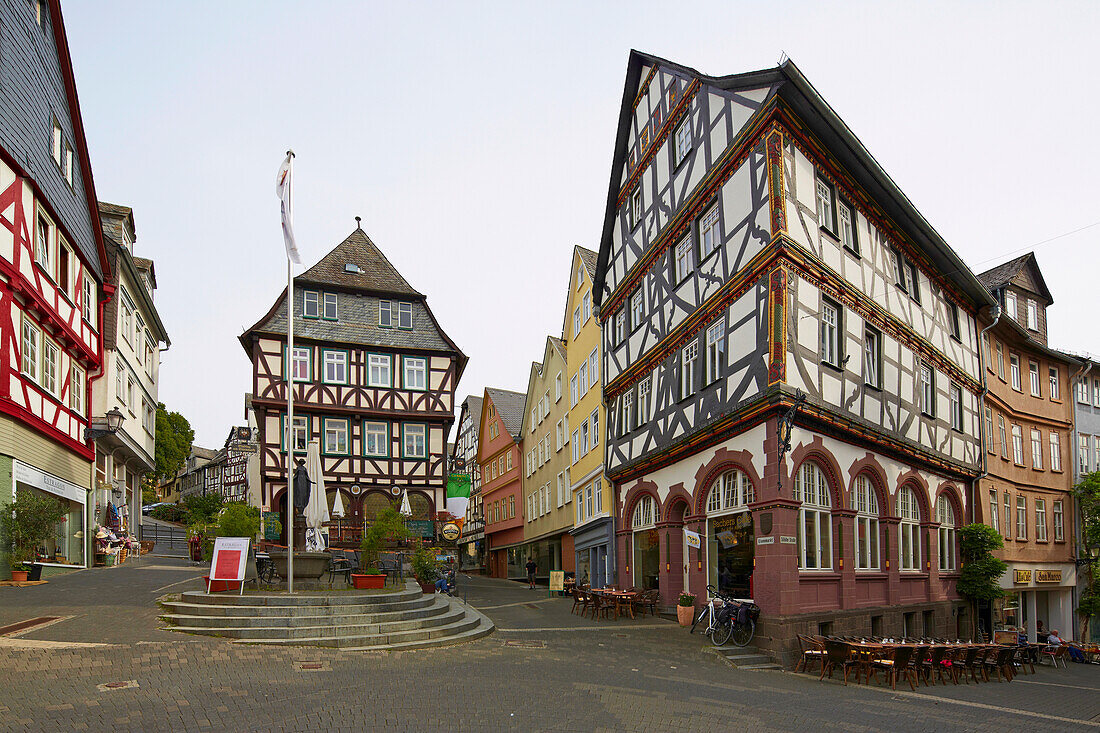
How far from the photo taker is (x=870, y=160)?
18.9 meters

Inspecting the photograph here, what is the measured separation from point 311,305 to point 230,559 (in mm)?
23357

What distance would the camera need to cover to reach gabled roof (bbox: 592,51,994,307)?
1702 centimetres

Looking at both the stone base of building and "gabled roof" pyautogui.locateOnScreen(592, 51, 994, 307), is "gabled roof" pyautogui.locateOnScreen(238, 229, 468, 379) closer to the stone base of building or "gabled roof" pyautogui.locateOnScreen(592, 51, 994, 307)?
"gabled roof" pyautogui.locateOnScreen(592, 51, 994, 307)

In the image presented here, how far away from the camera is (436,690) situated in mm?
10477

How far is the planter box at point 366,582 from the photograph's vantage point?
17.9 meters

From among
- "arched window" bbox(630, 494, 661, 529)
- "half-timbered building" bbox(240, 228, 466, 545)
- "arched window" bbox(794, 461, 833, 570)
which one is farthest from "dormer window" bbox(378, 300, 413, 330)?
"arched window" bbox(794, 461, 833, 570)

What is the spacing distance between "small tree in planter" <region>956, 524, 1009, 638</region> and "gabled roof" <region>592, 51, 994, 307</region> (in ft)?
23.2

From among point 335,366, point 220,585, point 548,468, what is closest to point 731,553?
point 220,585

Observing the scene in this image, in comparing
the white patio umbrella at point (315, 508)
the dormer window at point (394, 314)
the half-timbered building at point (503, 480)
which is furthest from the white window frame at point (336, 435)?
the white patio umbrella at point (315, 508)

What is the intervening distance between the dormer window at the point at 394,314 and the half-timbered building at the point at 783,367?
16.2m

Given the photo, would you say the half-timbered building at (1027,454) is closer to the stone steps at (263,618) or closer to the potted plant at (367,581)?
the potted plant at (367,581)

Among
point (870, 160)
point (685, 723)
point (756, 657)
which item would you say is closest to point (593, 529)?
point (756, 657)

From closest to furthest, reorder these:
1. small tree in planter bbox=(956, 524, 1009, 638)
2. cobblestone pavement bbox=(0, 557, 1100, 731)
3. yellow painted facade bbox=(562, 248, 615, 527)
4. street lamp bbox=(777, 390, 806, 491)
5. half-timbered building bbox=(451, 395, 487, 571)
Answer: cobblestone pavement bbox=(0, 557, 1100, 731)
street lamp bbox=(777, 390, 806, 491)
small tree in planter bbox=(956, 524, 1009, 638)
yellow painted facade bbox=(562, 248, 615, 527)
half-timbered building bbox=(451, 395, 487, 571)

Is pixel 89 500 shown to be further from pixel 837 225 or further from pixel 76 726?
pixel 837 225
